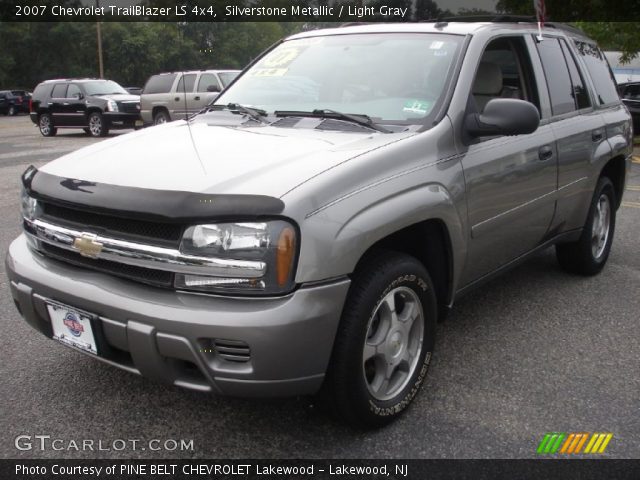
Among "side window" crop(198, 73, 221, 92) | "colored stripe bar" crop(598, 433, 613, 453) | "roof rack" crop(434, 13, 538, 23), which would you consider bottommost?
"colored stripe bar" crop(598, 433, 613, 453)

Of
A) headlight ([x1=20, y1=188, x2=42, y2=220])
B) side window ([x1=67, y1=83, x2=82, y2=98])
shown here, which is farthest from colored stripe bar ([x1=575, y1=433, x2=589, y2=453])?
side window ([x1=67, y1=83, x2=82, y2=98])

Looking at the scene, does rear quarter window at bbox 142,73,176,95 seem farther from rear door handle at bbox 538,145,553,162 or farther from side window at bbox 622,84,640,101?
rear door handle at bbox 538,145,553,162

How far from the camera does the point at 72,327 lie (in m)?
2.58

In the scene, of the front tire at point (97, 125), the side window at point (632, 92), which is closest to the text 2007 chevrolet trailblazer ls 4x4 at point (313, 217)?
the side window at point (632, 92)

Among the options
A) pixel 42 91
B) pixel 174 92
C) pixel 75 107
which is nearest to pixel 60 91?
pixel 42 91

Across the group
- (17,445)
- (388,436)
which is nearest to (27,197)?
(17,445)

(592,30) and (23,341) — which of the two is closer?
(23,341)

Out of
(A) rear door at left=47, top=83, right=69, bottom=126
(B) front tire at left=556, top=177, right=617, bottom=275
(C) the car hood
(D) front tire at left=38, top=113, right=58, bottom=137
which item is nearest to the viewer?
(C) the car hood

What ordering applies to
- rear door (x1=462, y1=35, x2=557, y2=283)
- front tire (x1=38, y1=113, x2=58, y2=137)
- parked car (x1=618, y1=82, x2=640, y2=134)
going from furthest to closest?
1. front tire (x1=38, y1=113, x2=58, y2=137)
2. parked car (x1=618, y1=82, x2=640, y2=134)
3. rear door (x1=462, y1=35, x2=557, y2=283)

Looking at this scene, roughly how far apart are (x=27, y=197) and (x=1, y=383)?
99cm

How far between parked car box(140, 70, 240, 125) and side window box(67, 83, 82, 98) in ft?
6.48

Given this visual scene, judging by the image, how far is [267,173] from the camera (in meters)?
→ 2.47

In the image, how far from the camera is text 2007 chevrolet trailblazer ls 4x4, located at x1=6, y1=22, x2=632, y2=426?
2270mm

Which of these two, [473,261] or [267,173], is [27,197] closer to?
[267,173]
